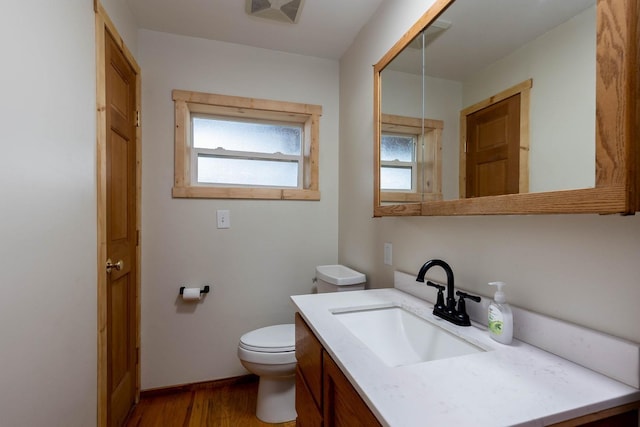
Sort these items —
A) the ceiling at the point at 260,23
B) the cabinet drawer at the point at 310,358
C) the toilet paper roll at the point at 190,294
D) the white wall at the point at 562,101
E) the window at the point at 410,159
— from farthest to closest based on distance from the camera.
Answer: the toilet paper roll at the point at 190,294, the ceiling at the point at 260,23, the window at the point at 410,159, the cabinet drawer at the point at 310,358, the white wall at the point at 562,101

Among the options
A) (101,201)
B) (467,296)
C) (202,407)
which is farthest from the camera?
(202,407)

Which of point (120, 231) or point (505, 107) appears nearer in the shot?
point (505, 107)

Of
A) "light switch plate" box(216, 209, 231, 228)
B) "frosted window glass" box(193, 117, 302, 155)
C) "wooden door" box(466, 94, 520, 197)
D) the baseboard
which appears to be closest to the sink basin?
"wooden door" box(466, 94, 520, 197)

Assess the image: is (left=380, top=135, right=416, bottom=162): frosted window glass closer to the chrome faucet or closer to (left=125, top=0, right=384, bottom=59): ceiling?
the chrome faucet

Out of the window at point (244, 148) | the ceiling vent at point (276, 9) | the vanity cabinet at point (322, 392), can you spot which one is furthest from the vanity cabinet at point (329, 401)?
the ceiling vent at point (276, 9)

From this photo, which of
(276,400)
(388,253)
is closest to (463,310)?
(388,253)

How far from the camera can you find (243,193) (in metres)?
2.08

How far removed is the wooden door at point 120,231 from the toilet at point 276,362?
25.5 inches

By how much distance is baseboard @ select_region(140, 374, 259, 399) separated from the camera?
1944 mm

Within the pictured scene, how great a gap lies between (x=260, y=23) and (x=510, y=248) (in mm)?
1888

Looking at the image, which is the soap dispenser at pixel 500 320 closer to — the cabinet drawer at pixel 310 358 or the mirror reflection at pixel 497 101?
the mirror reflection at pixel 497 101

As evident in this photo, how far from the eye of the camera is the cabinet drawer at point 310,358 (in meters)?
0.94

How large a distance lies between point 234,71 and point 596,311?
7.42 ft

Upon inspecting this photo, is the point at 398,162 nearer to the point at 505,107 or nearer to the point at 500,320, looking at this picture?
the point at 505,107
